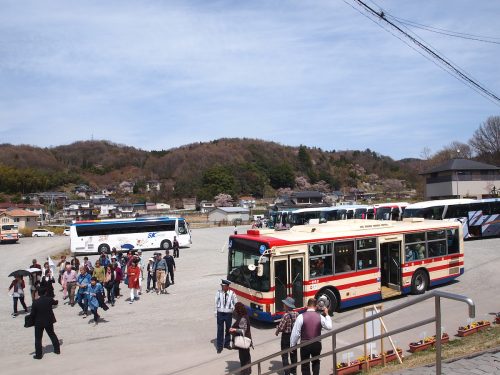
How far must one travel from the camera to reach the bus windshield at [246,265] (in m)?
11.0

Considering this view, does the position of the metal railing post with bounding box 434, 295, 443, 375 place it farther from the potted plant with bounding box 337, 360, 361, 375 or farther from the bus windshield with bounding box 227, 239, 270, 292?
the bus windshield with bounding box 227, 239, 270, 292

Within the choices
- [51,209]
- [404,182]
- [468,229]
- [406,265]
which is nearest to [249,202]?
[51,209]

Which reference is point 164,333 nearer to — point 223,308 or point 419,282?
point 223,308

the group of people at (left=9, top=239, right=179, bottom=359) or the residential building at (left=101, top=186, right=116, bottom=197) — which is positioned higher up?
the residential building at (left=101, top=186, right=116, bottom=197)

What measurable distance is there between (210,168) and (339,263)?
110 metres

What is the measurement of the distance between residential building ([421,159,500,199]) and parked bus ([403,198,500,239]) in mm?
18225

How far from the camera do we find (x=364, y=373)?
7773 millimetres

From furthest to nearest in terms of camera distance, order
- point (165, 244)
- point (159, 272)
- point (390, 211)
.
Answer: point (390, 211), point (165, 244), point (159, 272)

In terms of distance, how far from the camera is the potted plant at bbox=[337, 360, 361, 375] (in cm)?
798

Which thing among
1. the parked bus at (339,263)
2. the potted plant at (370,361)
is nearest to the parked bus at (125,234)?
the parked bus at (339,263)

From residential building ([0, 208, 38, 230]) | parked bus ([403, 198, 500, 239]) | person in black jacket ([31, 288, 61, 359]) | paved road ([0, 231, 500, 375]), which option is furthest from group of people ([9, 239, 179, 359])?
residential building ([0, 208, 38, 230])

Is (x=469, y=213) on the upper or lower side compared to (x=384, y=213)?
upper

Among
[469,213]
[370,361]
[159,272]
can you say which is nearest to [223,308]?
[370,361]

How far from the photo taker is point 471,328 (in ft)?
32.0
